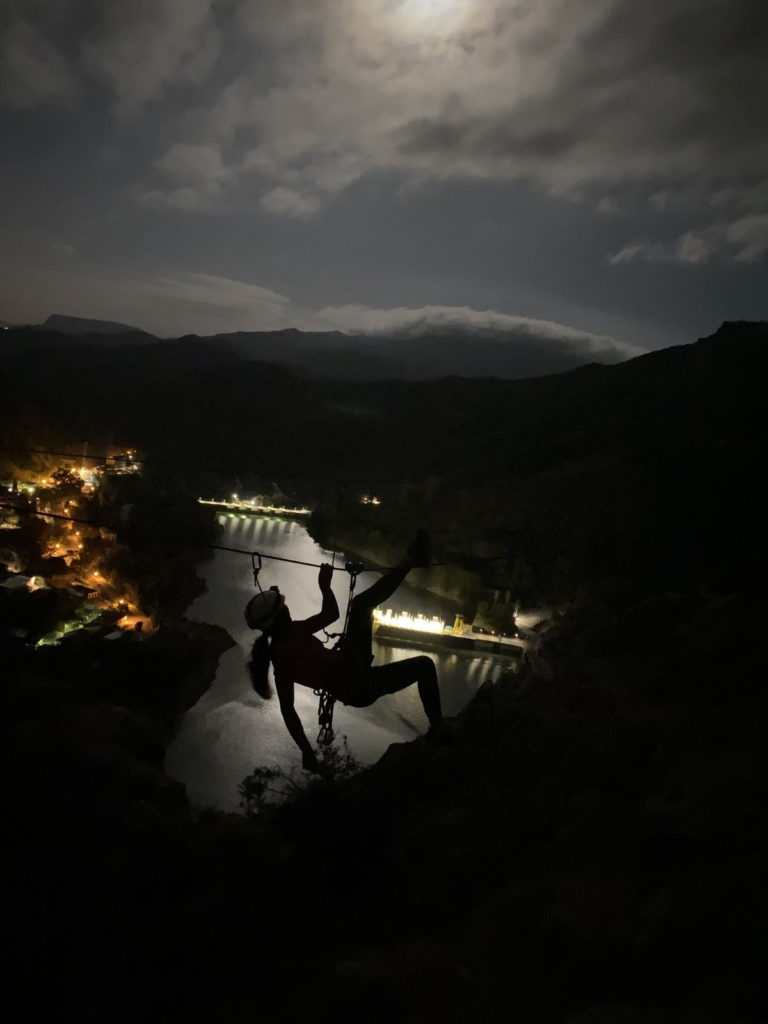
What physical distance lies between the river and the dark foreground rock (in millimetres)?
5668

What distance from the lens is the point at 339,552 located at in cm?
3694

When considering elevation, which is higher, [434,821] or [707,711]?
[707,711]

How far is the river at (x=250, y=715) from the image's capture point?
13773 mm

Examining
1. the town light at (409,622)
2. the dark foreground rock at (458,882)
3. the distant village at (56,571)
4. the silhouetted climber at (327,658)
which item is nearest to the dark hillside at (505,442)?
the dark foreground rock at (458,882)

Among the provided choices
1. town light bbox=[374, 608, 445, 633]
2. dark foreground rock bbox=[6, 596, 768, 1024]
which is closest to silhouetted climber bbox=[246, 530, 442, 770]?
dark foreground rock bbox=[6, 596, 768, 1024]

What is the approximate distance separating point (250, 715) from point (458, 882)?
42.7 feet

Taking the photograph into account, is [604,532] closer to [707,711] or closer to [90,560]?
[707,711]

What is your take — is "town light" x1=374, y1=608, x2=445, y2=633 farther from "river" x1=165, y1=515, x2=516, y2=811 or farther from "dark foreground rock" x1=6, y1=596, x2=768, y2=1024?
"dark foreground rock" x1=6, y1=596, x2=768, y2=1024

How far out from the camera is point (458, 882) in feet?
14.8

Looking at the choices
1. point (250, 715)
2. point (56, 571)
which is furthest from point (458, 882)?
point (56, 571)

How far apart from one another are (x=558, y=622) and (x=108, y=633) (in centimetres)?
1469

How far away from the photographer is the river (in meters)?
13.8

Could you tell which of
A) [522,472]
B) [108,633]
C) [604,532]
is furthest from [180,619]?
[522,472]

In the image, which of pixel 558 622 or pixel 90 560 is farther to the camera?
pixel 90 560
